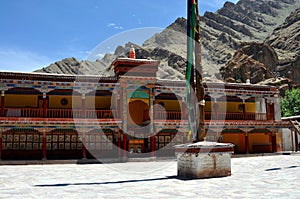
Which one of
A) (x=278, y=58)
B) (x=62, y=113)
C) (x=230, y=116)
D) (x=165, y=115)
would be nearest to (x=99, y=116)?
(x=62, y=113)

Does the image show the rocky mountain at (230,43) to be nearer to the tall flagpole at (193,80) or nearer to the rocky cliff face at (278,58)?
the rocky cliff face at (278,58)

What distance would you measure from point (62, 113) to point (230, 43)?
287ft

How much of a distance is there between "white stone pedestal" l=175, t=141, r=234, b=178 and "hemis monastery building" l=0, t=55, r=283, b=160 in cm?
1104

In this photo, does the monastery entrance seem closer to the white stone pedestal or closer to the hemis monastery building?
the hemis monastery building

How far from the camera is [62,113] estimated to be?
22.4 m

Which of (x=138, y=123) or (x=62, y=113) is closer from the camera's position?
(x=62, y=113)

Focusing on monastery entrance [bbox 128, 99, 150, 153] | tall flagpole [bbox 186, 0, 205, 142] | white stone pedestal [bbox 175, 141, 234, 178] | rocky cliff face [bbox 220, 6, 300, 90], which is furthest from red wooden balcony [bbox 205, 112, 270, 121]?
rocky cliff face [bbox 220, 6, 300, 90]

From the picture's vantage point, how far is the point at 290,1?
147250 millimetres

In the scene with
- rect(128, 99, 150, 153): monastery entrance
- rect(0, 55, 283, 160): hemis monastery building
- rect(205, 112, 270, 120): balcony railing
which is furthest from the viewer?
rect(205, 112, 270, 120): balcony railing

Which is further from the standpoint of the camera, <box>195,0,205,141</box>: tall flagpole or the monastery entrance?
the monastery entrance

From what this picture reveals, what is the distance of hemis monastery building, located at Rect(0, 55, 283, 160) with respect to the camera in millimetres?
20625

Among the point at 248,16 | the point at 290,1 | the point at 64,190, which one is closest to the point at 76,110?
the point at 64,190

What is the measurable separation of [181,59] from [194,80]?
81446 mm

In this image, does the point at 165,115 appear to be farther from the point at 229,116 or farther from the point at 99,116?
the point at 229,116
